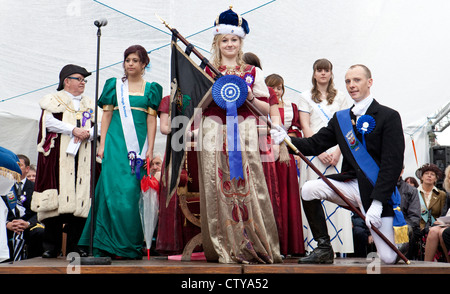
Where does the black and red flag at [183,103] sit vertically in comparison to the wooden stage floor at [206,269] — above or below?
above

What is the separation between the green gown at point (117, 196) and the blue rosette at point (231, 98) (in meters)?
1.00

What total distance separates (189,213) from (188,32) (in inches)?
168

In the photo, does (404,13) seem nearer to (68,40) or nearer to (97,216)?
(68,40)

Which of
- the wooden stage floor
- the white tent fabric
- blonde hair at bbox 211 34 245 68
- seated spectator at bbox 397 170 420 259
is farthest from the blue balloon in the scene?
the white tent fabric

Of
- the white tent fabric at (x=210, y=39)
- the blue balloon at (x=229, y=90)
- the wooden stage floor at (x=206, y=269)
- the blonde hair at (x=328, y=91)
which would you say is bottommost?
the wooden stage floor at (x=206, y=269)

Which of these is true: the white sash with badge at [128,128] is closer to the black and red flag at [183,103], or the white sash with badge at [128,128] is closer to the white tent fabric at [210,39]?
the black and red flag at [183,103]

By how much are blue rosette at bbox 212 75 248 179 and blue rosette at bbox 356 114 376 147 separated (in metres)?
0.89

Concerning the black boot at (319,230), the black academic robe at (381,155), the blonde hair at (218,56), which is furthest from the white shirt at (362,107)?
the blonde hair at (218,56)

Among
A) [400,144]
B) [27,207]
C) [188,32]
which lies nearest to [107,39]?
[188,32]

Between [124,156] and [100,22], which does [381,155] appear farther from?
[100,22]

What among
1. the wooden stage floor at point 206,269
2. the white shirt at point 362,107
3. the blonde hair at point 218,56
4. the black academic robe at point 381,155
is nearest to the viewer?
the wooden stage floor at point 206,269

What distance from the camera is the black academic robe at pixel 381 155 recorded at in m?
4.38

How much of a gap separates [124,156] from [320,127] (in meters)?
1.95

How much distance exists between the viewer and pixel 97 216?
17.0ft
